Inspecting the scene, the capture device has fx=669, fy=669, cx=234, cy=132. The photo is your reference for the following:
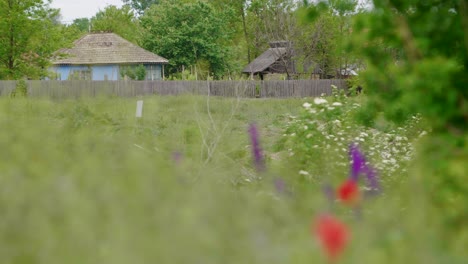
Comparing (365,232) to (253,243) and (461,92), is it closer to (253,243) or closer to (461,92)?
(253,243)

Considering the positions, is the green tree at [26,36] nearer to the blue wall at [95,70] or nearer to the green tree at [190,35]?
the blue wall at [95,70]

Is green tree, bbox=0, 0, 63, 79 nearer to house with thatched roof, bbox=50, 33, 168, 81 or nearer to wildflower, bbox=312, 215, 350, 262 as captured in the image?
house with thatched roof, bbox=50, 33, 168, 81

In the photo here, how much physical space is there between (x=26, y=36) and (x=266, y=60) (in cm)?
1883

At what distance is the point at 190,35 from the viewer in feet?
140

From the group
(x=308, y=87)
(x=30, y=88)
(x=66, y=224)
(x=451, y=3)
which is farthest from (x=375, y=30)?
(x=308, y=87)

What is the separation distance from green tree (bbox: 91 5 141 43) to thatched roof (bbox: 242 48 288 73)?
12034mm

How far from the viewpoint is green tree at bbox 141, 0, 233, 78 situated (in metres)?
42.3

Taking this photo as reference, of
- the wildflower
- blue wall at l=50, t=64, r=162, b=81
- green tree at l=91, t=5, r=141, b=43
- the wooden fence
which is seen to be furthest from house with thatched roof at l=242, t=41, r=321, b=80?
the wildflower

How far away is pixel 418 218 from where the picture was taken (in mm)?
2211

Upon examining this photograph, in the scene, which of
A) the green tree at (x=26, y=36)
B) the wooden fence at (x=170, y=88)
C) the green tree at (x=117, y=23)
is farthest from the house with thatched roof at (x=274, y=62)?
the green tree at (x=26, y=36)

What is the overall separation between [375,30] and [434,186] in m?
1.17

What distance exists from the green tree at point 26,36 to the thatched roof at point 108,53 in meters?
14.1

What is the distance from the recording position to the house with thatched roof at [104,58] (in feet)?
134

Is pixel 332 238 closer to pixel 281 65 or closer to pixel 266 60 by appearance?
pixel 281 65
